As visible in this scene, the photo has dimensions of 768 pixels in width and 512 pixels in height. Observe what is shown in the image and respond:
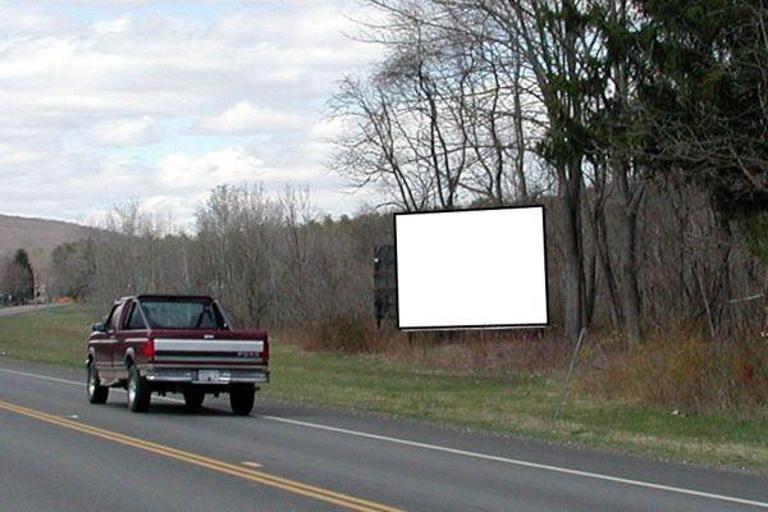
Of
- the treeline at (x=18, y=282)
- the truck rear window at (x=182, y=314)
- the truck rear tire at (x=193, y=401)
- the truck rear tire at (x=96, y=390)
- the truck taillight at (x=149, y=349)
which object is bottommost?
the truck rear tire at (x=193, y=401)

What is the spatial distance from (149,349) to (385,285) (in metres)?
27.5

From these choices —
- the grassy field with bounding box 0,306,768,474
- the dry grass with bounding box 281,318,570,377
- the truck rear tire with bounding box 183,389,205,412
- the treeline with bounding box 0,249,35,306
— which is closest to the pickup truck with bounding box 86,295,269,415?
the truck rear tire with bounding box 183,389,205,412

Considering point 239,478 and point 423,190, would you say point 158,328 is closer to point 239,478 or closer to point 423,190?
point 239,478

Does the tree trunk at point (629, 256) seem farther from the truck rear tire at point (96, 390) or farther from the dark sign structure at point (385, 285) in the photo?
the truck rear tire at point (96, 390)

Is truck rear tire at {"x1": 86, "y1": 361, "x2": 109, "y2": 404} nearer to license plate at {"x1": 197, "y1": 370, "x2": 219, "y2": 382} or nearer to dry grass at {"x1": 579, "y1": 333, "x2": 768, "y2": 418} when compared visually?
license plate at {"x1": 197, "y1": 370, "x2": 219, "y2": 382}

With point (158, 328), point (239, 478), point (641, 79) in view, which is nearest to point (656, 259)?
point (641, 79)

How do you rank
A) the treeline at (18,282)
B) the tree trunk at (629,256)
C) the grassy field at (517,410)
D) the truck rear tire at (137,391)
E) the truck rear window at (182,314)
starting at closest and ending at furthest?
the grassy field at (517,410) → the truck rear tire at (137,391) → the truck rear window at (182,314) → the tree trunk at (629,256) → the treeline at (18,282)

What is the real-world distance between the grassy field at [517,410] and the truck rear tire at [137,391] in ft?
14.4

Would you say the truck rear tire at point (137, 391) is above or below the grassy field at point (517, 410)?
above

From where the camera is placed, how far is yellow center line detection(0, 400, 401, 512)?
13406mm

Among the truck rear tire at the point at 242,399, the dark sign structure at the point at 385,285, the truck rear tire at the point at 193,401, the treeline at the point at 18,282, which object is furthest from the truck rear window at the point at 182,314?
the treeline at the point at 18,282

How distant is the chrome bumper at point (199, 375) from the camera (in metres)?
23.8

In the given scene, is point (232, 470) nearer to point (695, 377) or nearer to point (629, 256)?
point (695, 377)

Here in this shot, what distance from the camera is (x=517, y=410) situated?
85.4 feet
